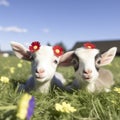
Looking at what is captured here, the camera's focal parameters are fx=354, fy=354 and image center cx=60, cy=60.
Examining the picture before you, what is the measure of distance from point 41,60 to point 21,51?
639 millimetres

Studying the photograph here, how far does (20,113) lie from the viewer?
253cm

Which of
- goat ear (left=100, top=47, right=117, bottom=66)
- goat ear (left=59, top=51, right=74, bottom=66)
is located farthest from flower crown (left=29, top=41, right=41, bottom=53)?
goat ear (left=100, top=47, right=117, bottom=66)

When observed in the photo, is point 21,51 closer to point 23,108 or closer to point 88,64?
point 88,64

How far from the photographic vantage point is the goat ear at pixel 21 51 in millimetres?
5148

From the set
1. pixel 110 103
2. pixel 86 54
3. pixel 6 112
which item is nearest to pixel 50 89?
pixel 86 54

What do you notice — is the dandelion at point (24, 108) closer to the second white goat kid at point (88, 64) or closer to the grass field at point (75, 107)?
the grass field at point (75, 107)

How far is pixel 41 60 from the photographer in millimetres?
4688

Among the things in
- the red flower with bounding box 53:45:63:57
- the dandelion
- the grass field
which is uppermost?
the red flower with bounding box 53:45:63:57

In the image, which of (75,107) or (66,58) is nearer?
(75,107)

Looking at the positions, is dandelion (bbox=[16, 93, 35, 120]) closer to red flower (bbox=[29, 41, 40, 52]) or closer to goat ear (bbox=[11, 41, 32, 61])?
red flower (bbox=[29, 41, 40, 52])

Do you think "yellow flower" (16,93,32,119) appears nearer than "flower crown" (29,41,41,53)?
Yes

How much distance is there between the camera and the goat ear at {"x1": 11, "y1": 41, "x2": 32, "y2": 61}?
5148 mm

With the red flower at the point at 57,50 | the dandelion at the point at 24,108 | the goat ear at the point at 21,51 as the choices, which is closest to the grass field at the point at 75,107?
the dandelion at the point at 24,108

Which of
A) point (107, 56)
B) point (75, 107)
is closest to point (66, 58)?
point (107, 56)
